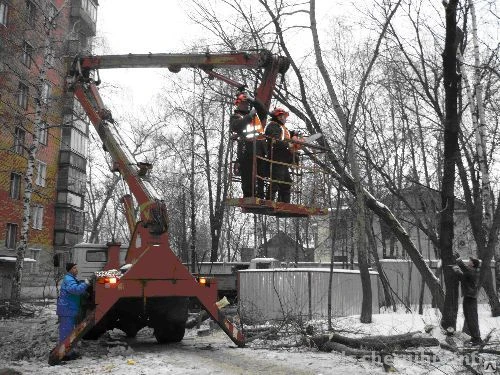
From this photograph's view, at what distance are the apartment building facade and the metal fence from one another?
7.24m

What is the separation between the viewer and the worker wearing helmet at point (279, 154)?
9547 mm

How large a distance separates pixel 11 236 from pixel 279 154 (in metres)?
24.1

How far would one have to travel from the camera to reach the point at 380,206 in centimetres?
1240

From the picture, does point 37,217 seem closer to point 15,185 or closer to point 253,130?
point 15,185

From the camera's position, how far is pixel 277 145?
9.77 metres

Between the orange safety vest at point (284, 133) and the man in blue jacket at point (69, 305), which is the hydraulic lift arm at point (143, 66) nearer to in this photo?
the orange safety vest at point (284, 133)

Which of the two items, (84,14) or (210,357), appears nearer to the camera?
(210,357)

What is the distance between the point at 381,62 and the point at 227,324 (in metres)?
10.7

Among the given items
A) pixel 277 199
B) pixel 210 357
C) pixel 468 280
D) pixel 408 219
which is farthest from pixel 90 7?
pixel 468 280

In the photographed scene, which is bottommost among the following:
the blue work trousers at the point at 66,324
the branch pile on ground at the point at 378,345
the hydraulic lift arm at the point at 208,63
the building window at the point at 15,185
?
the branch pile on ground at the point at 378,345

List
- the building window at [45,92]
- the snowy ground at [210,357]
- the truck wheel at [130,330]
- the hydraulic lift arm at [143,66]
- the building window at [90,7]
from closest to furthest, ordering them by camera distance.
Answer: the snowy ground at [210,357]
the hydraulic lift arm at [143,66]
the truck wheel at [130,330]
the building window at [45,92]
the building window at [90,7]

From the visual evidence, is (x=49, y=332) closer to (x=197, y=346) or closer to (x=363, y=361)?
(x=197, y=346)

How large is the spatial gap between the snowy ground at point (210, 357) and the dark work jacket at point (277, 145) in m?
3.29

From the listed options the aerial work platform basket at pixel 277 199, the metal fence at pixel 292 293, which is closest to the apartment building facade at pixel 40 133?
the aerial work platform basket at pixel 277 199
